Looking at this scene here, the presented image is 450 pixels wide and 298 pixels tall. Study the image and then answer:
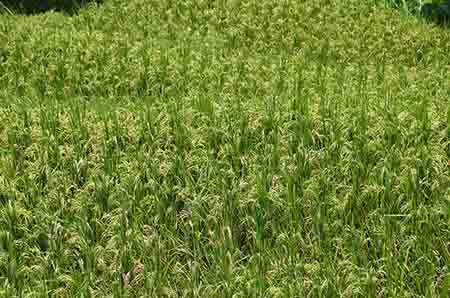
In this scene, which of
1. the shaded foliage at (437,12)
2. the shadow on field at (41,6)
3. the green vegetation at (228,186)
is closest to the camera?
the green vegetation at (228,186)

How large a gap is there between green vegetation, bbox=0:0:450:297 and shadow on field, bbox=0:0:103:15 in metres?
3.19

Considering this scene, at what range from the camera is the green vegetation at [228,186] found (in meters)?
4.42

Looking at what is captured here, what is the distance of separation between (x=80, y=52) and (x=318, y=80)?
3044mm

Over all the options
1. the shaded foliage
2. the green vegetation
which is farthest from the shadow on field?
the shaded foliage

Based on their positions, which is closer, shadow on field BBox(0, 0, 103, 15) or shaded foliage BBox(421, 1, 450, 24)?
shaded foliage BBox(421, 1, 450, 24)

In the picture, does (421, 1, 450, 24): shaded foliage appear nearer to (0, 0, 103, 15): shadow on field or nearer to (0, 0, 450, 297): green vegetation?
(0, 0, 450, 297): green vegetation

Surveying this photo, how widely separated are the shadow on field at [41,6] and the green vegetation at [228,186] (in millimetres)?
3192

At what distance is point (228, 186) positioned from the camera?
16.8ft

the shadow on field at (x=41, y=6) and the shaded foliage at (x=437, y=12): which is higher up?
the shadow on field at (x=41, y=6)

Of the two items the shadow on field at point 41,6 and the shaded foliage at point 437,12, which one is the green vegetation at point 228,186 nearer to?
the shaded foliage at point 437,12

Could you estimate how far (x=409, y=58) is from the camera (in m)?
8.49

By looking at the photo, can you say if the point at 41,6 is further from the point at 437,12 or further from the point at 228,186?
the point at 228,186

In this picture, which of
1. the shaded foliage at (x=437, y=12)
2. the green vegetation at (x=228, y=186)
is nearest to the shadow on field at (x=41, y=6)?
the green vegetation at (x=228, y=186)

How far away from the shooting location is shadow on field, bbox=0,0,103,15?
10.4 metres
